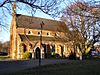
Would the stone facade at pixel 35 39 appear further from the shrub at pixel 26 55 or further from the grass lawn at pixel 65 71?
the grass lawn at pixel 65 71

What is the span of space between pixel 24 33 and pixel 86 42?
2363 cm

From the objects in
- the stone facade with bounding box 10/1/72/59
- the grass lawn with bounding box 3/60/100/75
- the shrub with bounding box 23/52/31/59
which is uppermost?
the stone facade with bounding box 10/1/72/59

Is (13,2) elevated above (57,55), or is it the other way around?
(13,2)

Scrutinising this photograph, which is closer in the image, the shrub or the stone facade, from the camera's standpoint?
the shrub

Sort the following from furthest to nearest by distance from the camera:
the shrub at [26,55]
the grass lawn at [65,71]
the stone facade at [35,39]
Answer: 1. the stone facade at [35,39]
2. the shrub at [26,55]
3. the grass lawn at [65,71]

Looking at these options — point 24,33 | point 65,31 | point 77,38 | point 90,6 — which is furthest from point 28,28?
point 90,6

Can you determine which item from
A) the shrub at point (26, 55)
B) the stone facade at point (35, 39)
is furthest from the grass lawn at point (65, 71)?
the shrub at point (26, 55)

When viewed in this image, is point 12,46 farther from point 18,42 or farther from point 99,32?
point 99,32

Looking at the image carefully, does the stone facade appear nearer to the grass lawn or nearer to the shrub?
the shrub

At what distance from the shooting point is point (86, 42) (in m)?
60.4


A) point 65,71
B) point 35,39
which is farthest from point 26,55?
point 65,71

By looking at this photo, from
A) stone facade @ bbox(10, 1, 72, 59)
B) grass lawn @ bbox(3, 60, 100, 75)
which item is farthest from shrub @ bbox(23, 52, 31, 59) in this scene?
grass lawn @ bbox(3, 60, 100, 75)

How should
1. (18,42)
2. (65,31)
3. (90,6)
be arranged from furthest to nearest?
(18,42) → (65,31) → (90,6)

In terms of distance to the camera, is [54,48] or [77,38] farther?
[54,48]
